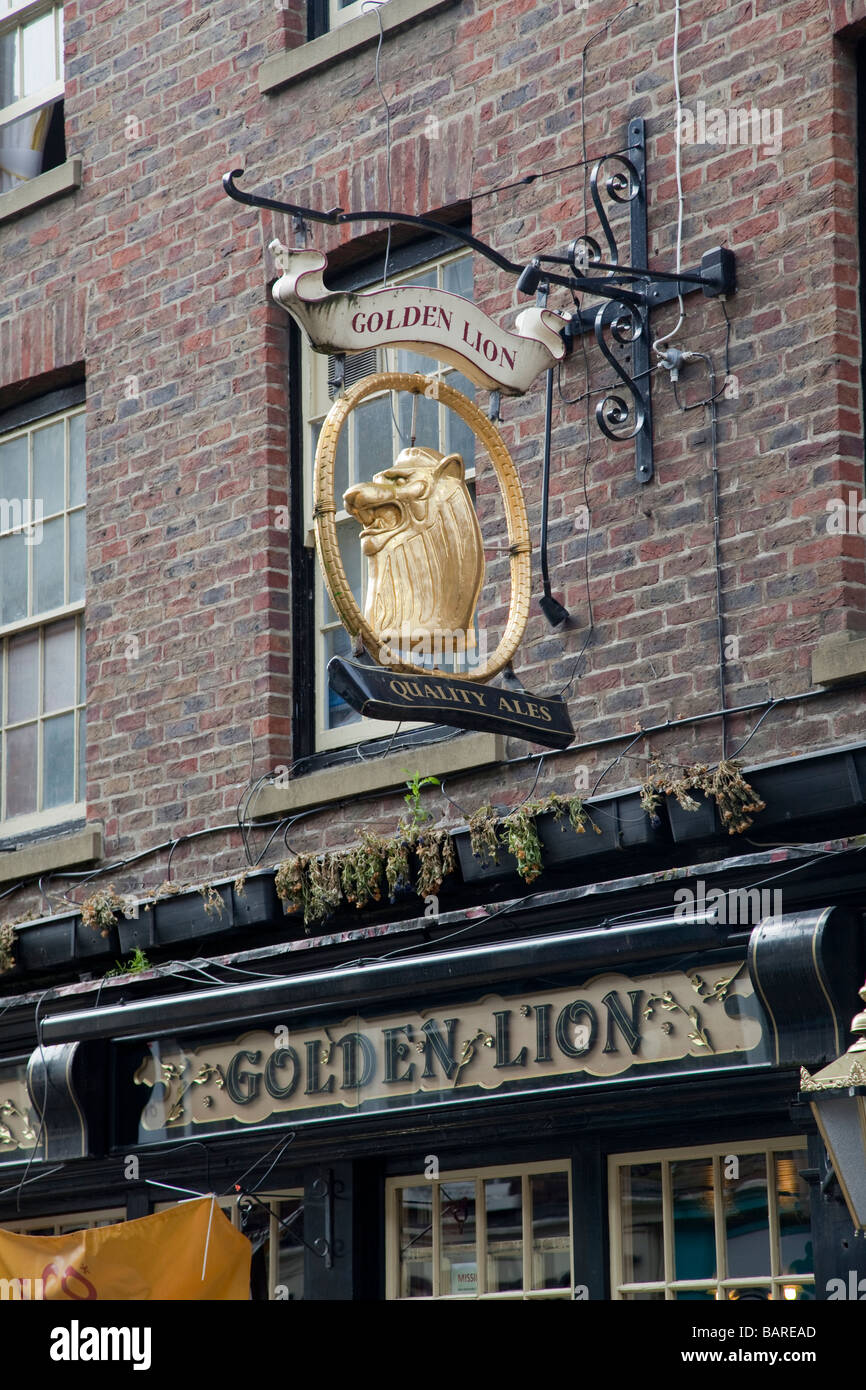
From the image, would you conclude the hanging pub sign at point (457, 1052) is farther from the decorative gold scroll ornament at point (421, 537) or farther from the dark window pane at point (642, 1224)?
the decorative gold scroll ornament at point (421, 537)

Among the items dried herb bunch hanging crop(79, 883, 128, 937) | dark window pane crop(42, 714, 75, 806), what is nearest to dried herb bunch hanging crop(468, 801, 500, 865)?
dried herb bunch hanging crop(79, 883, 128, 937)

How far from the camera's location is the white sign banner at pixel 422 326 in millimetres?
7371

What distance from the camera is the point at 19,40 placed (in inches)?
459

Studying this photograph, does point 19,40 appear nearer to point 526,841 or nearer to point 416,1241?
point 526,841

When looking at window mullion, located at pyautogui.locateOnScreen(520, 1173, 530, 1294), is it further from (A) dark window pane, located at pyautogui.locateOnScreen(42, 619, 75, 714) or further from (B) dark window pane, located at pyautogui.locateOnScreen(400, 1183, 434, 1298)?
(A) dark window pane, located at pyautogui.locateOnScreen(42, 619, 75, 714)

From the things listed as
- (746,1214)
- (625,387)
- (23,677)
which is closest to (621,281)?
(625,387)

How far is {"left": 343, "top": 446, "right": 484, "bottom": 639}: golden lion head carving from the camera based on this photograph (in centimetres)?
764

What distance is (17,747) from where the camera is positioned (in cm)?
1092

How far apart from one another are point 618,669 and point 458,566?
0.87m

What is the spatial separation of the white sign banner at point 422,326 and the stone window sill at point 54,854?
3.40 m

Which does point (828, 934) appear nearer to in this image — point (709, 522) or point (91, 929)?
point (709, 522)

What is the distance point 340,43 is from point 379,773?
3425mm

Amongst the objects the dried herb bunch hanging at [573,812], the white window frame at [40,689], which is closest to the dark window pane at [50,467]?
the white window frame at [40,689]
